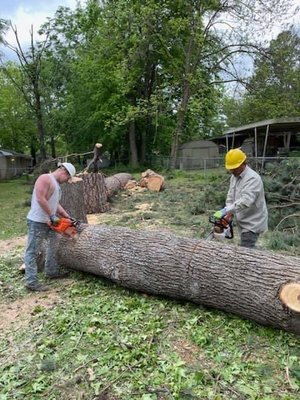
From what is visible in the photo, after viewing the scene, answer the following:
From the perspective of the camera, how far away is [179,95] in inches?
973

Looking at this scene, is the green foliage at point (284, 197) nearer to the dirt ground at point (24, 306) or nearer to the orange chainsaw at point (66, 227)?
the orange chainsaw at point (66, 227)

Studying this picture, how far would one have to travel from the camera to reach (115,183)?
13656 millimetres

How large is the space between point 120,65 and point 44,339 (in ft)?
69.6

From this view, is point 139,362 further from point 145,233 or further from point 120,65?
point 120,65

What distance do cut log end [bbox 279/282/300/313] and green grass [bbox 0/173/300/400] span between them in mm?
338

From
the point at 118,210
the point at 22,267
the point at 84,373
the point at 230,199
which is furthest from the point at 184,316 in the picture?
the point at 118,210

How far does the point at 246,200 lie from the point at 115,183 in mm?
9787

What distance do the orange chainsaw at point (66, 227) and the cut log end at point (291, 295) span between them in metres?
2.67

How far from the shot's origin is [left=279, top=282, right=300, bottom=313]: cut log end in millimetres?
2991

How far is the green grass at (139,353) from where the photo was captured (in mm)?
2709

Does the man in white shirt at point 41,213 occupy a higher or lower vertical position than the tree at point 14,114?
lower

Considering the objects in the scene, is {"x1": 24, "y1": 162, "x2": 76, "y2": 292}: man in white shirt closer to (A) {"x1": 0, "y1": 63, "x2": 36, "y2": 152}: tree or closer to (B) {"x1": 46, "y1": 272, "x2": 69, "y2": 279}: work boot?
(B) {"x1": 46, "y1": 272, "x2": 69, "y2": 279}: work boot

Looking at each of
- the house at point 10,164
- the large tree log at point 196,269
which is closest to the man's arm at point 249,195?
the large tree log at point 196,269

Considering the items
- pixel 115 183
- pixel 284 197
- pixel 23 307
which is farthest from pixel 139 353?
pixel 115 183
